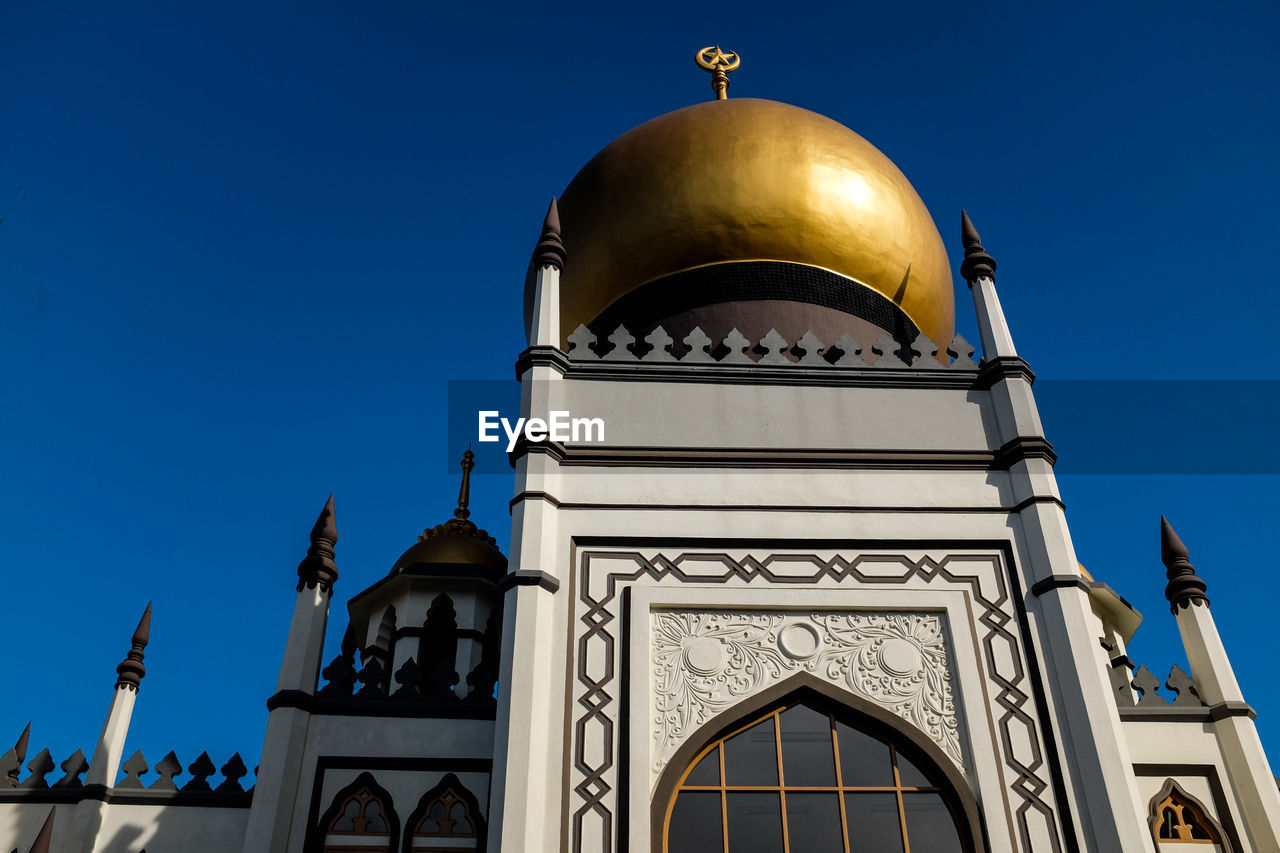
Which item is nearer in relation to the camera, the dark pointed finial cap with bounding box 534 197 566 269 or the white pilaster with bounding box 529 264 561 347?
the white pilaster with bounding box 529 264 561 347

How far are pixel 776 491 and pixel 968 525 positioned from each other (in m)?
1.18

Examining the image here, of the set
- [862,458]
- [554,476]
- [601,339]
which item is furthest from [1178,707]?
[601,339]

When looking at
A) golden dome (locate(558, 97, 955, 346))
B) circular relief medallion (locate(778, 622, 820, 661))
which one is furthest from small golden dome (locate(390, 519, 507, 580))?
circular relief medallion (locate(778, 622, 820, 661))

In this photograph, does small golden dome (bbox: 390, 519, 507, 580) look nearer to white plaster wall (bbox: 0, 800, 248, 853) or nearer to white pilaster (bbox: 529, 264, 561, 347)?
white pilaster (bbox: 529, 264, 561, 347)

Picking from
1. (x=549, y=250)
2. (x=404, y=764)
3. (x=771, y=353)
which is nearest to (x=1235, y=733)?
(x=771, y=353)

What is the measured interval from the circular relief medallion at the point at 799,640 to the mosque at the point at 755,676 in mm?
13

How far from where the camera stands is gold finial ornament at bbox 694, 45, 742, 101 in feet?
42.2

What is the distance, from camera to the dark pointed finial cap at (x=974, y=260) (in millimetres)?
8312

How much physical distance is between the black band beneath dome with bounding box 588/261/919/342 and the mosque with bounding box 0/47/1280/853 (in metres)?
1.90

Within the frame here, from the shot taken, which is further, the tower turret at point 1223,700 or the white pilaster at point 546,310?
the white pilaster at point 546,310

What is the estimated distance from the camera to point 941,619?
22.0 ft

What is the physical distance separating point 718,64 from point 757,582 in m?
8.06

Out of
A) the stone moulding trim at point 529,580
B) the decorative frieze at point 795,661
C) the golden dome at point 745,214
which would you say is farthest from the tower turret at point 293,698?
the golden dome at point 745,214

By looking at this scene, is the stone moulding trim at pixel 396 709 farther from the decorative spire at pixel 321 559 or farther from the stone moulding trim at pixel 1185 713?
the stone moulding trim at pixel 1185 713
